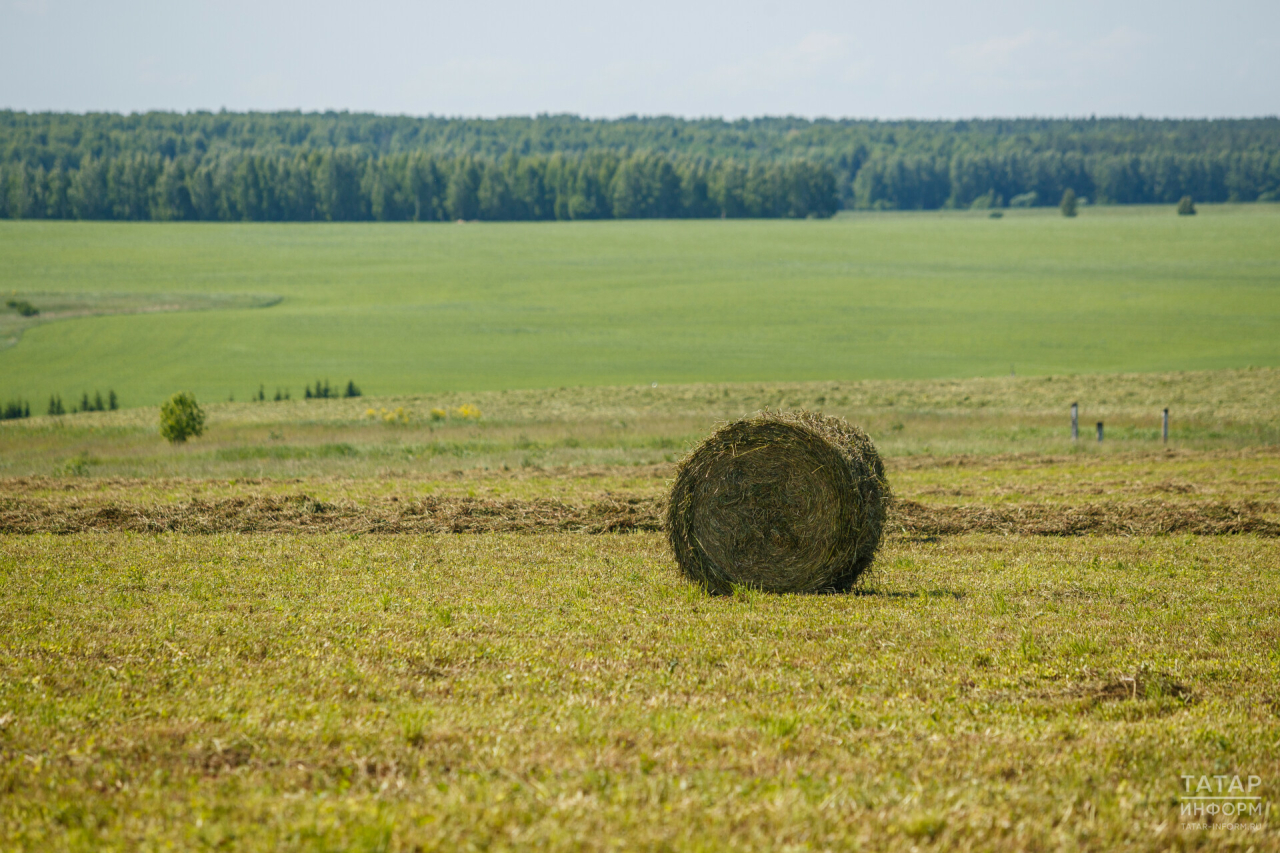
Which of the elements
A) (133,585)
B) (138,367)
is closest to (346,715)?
(133,585)

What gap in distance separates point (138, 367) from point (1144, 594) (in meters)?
57.8

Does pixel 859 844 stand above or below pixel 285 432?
above

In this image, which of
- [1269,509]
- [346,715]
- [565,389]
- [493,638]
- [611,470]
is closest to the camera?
[346,715]

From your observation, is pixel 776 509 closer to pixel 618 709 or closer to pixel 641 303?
pixel 618 709

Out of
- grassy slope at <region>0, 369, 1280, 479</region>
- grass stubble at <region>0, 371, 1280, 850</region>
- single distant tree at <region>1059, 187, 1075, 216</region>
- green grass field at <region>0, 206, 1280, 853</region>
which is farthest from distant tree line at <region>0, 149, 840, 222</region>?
grass stubble at <region>0, 371, 1280, 850</region>

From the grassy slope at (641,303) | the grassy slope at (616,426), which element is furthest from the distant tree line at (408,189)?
the grassy slope at (616,426)

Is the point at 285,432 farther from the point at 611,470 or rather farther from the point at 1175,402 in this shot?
the point at 1175,402

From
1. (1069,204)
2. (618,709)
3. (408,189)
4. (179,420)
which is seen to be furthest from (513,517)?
(1069,204)

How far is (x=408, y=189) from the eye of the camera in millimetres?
156875

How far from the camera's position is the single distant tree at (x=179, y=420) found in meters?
32.6

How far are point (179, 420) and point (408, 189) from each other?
427ft

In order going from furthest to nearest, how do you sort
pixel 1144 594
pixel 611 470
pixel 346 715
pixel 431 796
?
pixel 611 470, pixel 1144 594, pixel 346 715, pixel 431 796

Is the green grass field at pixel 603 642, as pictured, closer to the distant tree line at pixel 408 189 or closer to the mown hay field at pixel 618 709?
the mown hay field at pixel 618 709

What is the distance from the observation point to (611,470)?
24859 mm
